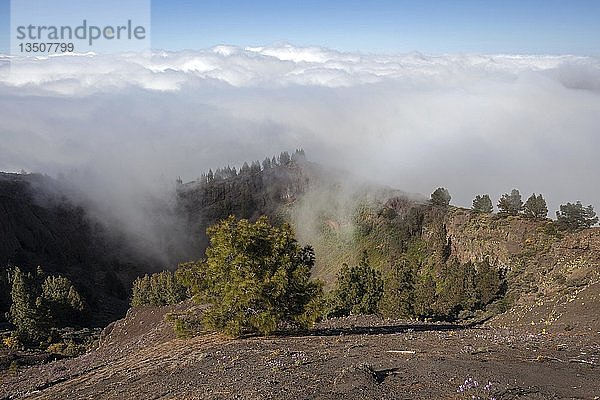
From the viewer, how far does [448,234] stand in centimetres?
11200

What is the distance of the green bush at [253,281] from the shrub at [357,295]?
4006cm

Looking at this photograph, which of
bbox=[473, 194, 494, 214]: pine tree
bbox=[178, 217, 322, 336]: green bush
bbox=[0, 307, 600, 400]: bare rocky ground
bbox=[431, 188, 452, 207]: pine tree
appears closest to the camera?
bbox=[0, 307, 600, 400]: bare rocky ground

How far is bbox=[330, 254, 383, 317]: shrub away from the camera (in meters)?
71.0

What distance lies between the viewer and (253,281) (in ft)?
98.7

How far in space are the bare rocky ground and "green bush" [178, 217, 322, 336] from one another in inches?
49.7

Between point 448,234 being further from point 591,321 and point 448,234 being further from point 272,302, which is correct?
point 272,302

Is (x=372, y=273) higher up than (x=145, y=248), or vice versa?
(x=372, y=273)

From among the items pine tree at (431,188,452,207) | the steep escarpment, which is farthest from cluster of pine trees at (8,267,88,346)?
pine tree at (431,188,452,207)

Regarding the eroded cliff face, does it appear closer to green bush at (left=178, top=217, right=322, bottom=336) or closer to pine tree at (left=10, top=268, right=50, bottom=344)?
green bush at (left=178, top=217, right=322, bottom=336)

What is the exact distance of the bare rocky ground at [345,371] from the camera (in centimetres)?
1725

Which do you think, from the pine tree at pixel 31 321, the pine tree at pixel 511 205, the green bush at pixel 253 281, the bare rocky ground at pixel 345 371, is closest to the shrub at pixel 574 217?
the pine tree at pixel 511 205

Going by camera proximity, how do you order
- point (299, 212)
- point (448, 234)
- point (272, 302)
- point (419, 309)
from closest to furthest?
point (272, 302), point (419, 309), point (448, 234), point (299, 212)

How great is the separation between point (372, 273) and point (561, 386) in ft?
191

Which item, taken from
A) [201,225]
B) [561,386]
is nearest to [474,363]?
[561,386]
